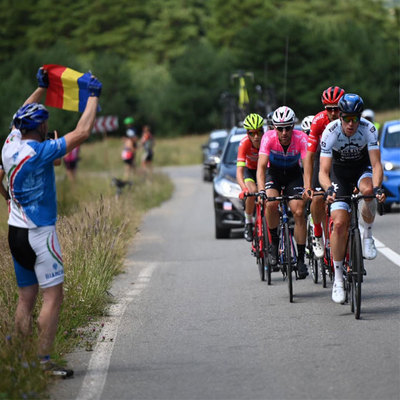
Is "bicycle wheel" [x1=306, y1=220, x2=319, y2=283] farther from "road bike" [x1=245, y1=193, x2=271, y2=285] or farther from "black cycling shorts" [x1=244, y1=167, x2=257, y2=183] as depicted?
"black cycling shorts" [x1=244, y1=167, x2=257, y2=183]

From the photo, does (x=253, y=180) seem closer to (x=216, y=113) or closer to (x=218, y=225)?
(x=218, y=225)

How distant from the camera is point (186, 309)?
1021 centimetres

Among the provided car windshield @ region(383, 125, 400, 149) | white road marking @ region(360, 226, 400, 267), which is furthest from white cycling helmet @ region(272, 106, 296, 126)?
car windshield @ region(383, 125, 400, 149)

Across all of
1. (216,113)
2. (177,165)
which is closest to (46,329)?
(177,165)

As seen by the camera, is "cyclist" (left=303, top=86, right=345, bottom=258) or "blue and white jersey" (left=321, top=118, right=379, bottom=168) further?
"cyclist" (left=303, top=86, right=345, bottom=258)

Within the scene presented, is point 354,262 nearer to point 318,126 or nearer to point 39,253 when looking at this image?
point 318,126

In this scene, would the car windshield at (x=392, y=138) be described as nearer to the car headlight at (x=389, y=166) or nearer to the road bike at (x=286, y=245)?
the car headlight at (x=389, y=166)

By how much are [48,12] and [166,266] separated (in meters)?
100

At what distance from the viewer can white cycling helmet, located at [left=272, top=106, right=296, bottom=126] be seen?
34.7 ft

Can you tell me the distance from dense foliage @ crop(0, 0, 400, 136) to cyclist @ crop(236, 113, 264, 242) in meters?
48.6

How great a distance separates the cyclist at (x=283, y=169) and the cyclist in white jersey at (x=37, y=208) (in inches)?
152

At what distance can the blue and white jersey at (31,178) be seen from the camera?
6.95 metres

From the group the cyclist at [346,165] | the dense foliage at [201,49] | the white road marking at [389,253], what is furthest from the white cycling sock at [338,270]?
the dense foliage at [201,49]

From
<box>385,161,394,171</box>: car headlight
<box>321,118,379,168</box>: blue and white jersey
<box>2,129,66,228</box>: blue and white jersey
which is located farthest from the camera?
<box>385,161,394,171</box>: car headlight
